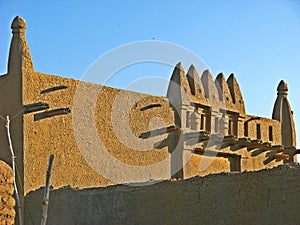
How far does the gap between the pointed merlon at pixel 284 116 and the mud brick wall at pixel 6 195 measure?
55.1ft

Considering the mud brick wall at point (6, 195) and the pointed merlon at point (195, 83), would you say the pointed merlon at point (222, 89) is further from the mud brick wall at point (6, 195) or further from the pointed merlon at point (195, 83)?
the mud brick wall at point (6, 195)

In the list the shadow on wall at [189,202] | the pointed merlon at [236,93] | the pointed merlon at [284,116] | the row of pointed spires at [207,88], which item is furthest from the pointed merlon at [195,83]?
the shadow on wall at [189,202]

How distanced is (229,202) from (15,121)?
6.59 metres

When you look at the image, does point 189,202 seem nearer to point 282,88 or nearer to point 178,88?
point 178,88

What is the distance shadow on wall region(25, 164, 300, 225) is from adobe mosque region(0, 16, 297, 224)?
5.38 ft

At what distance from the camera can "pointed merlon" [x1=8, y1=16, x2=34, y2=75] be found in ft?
52.1

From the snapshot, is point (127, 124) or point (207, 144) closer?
point (127, 124)

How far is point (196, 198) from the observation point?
469 inches

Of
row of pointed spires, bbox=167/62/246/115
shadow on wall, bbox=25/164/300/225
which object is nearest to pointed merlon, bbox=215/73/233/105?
row of pointed spires, bbox=167/62/246/115

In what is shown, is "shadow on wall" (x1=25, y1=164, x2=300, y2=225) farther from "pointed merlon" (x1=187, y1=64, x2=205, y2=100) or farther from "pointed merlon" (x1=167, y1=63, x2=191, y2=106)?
"pointed merlon" (x1=187, y1=64, x2=205, y2=100)

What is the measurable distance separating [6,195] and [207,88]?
12.4 meters

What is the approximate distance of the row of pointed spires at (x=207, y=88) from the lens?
19.5 metres

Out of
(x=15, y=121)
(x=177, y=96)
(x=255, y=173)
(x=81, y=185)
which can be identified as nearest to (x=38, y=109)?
(x=15, y=121)

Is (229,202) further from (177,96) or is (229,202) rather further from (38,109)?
(177,96)
